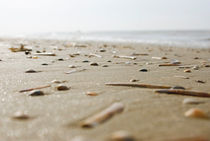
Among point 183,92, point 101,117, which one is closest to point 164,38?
point 183,92

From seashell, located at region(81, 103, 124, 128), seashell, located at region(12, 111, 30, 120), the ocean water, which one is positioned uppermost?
the ocean water

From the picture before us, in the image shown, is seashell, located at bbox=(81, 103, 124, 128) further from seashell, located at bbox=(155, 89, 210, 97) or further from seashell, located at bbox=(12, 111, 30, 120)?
seashell, located at bbox=(155, 89, 210, 97)

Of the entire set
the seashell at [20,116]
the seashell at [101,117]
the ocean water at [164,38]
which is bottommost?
the seashell at [20,116]

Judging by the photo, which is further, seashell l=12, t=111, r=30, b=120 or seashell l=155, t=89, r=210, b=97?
seashell l=155, t=89, r=210, b=97

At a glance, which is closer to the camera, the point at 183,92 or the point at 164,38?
the point at 183,92

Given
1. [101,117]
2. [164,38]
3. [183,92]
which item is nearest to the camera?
[101,117]

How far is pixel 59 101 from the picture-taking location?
158 cm

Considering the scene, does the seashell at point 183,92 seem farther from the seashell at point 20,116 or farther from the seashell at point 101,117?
the seashell at point 20,116

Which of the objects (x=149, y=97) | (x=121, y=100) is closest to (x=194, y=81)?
(x=149, y=97)

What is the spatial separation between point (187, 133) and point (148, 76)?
162 centimetres

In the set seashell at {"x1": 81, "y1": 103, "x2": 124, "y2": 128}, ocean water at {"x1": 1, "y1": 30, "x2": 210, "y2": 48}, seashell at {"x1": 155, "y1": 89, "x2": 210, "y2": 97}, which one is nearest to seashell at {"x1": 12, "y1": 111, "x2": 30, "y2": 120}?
seashell at {"x1": 81, "y1": 103, "x2": 124, "y2": 128}

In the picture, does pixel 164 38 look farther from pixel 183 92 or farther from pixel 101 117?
pixel 101 117

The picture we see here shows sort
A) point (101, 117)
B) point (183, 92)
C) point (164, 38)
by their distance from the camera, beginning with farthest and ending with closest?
point (164, 38) < point (183, 92) < point (101, 117)

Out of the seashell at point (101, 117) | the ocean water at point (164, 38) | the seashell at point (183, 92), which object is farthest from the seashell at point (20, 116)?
the ocean water at point (164, 38)
